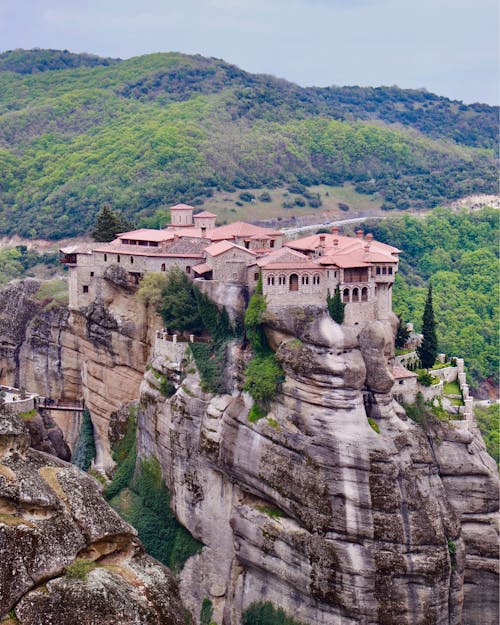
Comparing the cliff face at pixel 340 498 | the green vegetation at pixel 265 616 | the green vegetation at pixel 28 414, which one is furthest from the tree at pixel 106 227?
the green vegetation at pixel 265 616

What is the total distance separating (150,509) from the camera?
5212cm

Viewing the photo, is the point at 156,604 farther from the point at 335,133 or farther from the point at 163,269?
the point at 335,133

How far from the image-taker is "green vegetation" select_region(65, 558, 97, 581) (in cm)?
1942

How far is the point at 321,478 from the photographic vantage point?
1674 inches

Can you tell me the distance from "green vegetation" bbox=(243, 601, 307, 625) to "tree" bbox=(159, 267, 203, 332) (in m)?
14.0

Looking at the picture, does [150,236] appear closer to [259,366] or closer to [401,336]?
[259,366]

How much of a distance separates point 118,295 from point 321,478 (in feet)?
63.4

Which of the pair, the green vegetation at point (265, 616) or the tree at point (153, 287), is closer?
the green vegetation at point (265, 616)

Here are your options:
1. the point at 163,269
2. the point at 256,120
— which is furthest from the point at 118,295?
the point at 256,120

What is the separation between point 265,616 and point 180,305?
1549 cm

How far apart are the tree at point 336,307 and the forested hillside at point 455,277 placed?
32662 millimetres

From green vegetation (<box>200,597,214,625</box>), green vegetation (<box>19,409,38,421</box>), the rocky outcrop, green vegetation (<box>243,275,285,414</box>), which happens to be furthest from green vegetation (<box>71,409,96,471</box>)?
the rocky outcrop

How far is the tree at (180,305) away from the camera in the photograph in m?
51.0

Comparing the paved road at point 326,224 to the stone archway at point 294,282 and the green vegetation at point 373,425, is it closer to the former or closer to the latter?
the stone archway at point 294,282
